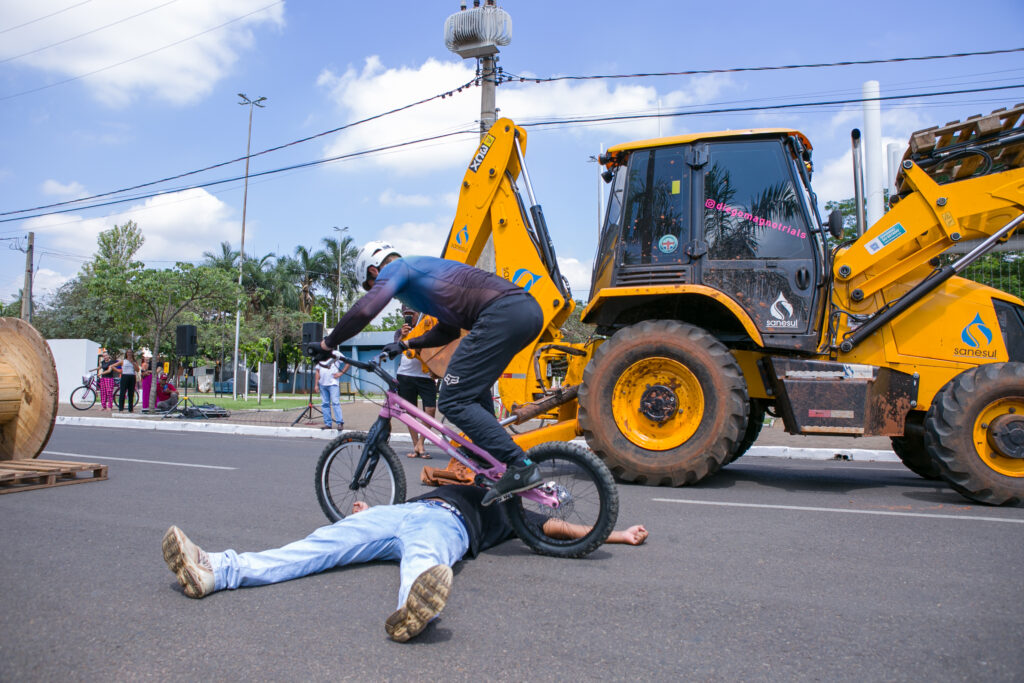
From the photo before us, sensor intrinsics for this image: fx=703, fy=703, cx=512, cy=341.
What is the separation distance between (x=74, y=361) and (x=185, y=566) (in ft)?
95.4

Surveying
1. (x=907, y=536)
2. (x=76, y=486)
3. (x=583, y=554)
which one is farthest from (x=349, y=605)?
(x=76, y=486)

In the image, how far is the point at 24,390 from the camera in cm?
650

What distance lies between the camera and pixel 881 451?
9.40 m

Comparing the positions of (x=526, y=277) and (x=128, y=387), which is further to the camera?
(x=128, y=387)

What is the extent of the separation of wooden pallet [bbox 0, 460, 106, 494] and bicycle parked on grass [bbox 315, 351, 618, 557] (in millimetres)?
3143

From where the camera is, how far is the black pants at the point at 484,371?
156 inches

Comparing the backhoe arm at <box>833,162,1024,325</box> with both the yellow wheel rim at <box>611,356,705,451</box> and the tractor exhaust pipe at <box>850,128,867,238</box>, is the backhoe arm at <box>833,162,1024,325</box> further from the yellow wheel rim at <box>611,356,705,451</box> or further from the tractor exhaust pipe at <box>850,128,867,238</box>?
the yellow wheel rim at <box>611,356,705,451</box>

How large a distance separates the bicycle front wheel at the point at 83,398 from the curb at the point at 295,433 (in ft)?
19.4

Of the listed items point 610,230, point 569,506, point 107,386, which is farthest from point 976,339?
point 107,386

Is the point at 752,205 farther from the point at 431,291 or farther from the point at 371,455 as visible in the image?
the point at 371,455

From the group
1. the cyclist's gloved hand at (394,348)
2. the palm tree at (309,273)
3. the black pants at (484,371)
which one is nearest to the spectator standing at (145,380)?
the cyclist's gloved hand at (394,348)

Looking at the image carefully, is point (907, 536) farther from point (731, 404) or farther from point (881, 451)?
point (881, 451)

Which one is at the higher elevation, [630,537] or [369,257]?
[369,257]

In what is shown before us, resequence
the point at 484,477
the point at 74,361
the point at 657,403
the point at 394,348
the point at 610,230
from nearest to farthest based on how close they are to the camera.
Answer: the point at 484,477 < the point at 394,348 < the point at 657,403 < the point at 610,230 < the point at 74,361
